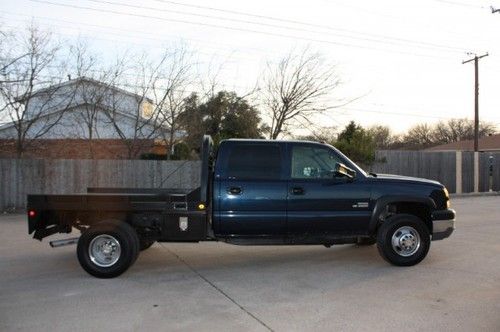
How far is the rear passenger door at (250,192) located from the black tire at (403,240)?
162 centimetres

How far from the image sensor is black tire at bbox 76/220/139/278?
7.66m

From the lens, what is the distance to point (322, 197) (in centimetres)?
812

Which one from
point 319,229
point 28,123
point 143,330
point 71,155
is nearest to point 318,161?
point 319,229

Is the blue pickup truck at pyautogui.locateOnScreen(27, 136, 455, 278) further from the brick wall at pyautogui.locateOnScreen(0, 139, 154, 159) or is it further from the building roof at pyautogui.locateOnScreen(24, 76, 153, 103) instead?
the brick wall at pyautogui.locateOnScreen(0, 139, 154, 159)

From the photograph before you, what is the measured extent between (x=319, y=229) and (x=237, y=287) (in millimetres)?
1698

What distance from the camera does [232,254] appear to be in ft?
31.4

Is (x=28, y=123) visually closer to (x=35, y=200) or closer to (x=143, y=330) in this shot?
(x=35, y=200)

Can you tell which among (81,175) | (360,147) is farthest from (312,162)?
(360,147)

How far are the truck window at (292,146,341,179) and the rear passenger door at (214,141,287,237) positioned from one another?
9.9 inches

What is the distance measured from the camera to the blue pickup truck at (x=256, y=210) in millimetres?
7836

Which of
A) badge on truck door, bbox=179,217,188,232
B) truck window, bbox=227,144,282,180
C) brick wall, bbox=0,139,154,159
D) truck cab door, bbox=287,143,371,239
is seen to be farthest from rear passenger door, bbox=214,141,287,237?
brick wall, bbox=0,139,154,159

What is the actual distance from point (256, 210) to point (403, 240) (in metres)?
2.38

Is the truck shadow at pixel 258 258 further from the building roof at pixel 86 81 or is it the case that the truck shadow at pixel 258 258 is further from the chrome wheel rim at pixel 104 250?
the building roof at pixel 86 81

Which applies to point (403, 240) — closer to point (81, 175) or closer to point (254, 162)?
point (254, 162)
